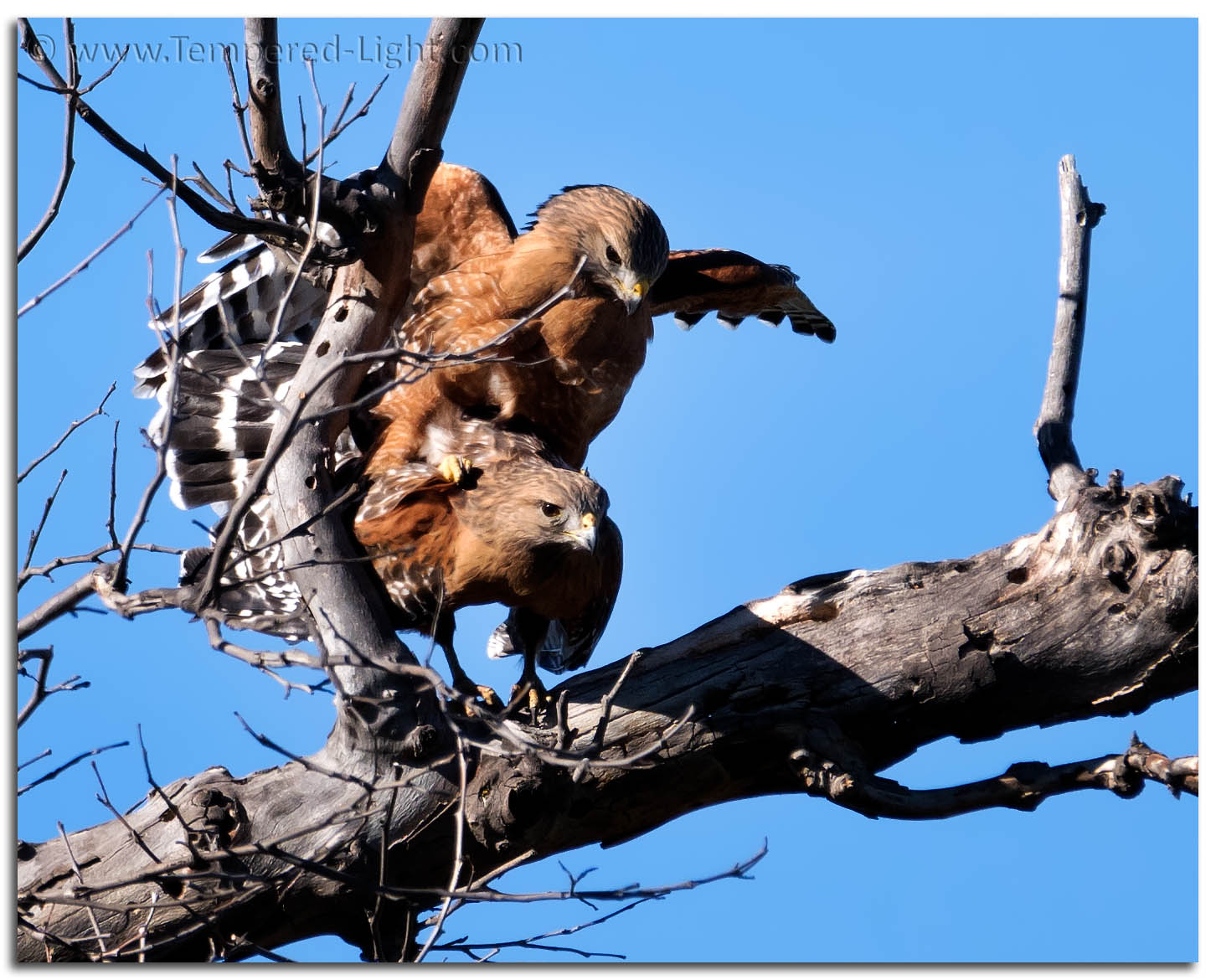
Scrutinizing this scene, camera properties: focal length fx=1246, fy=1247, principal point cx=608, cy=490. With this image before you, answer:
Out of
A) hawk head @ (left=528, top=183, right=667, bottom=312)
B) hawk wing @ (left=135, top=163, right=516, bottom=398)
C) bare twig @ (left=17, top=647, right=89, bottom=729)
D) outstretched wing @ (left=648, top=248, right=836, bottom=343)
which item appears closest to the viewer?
bare twig @ (left=17, top=647, right=89, bottom=729)

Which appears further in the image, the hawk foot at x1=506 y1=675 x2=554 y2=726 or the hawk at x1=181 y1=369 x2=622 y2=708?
the hawk foot at x1=506 y1=675 x2=554 y2=726

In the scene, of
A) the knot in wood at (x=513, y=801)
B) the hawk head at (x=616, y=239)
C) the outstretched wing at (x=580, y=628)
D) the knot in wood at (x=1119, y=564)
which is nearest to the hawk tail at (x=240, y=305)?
the hawk head at (x=616, y=239)

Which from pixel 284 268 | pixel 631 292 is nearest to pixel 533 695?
pixel 631 292

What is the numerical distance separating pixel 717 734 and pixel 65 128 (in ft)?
8.68

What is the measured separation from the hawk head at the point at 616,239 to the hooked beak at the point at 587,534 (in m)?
1.05

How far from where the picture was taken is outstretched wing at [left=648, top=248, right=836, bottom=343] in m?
5.81

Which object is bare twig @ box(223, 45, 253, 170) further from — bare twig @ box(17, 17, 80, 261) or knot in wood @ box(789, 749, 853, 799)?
knot in wood @ box(789, 749, 853, 799)

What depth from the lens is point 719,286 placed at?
590 cm

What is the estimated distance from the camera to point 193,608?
321cm

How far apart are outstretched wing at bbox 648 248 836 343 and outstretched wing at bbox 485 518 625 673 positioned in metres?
1.53

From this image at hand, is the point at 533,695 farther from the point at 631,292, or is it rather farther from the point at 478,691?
the point at 631,292

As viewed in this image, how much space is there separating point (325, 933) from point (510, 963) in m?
0.67

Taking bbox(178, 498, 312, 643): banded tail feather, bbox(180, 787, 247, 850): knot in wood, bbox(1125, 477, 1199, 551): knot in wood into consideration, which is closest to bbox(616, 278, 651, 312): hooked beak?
bbox(178, 498, 312, 643): banded tail feather

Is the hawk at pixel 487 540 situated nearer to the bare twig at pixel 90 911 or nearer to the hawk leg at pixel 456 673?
the hawk leg at pixel 456 673
